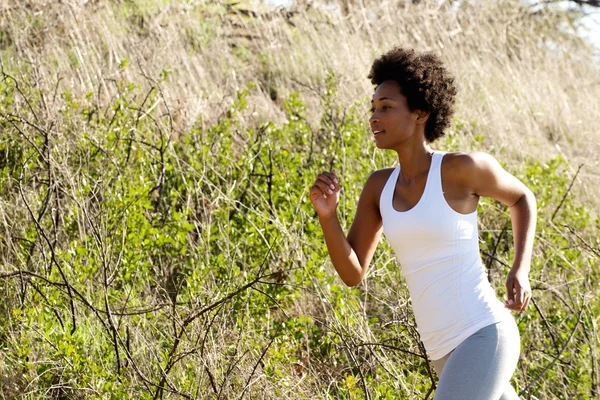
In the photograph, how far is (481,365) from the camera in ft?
7.35

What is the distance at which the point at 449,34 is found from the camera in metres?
8.74

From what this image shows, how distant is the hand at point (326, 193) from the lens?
2.54 metres

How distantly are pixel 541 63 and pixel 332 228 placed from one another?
7.40m

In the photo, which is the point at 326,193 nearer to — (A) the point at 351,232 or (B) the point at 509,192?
(A) the point at 351,232

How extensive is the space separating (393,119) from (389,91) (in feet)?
0.40

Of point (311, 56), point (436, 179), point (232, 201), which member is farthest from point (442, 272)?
point (311, 56)

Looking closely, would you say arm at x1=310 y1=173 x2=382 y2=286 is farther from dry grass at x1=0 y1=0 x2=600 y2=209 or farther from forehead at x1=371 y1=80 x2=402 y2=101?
dry grass at x1=0 y1=0 x2=600 y2=209

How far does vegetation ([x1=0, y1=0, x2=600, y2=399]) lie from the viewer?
3414 millimetres

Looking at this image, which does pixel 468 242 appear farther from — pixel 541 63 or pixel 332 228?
pixel 541 63

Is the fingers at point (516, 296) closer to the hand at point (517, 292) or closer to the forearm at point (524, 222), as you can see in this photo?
the hand at point (517, 292)

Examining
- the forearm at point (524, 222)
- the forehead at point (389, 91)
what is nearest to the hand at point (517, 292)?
the forearm at point (524, 222)

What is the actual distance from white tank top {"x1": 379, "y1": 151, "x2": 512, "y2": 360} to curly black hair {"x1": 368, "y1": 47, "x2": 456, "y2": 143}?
37 cm

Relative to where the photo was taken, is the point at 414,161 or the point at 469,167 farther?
the point at 414,161

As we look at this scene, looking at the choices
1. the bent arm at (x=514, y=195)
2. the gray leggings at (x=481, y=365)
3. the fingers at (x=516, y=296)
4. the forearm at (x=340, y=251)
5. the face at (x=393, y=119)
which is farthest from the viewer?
the face at (x=393, y=119)
